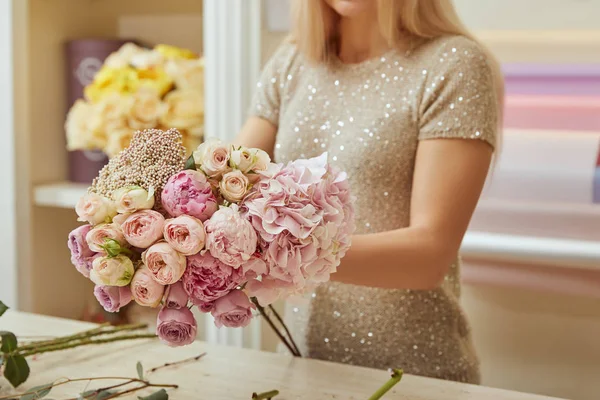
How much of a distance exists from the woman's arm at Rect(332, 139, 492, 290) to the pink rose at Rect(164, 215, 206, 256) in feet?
1.22

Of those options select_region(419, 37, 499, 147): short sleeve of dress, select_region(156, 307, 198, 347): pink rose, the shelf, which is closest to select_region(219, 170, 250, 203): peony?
select_region(156, 307, 198, 347): pink rose

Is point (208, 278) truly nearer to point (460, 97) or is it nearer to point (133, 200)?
point (133, 200)

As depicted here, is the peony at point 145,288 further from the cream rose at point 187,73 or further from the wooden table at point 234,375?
the cream rose at point 187,73

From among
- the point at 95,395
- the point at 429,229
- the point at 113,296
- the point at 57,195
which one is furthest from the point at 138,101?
the point at 113,296

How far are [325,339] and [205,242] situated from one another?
0.59 metres

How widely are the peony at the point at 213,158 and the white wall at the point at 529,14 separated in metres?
0.99

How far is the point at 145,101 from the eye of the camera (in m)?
1.72

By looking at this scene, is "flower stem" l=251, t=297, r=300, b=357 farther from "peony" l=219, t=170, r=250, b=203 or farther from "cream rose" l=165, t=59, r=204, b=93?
"cream rose" l=165, t=59, r=204, b=93

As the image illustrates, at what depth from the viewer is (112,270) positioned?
0.70m

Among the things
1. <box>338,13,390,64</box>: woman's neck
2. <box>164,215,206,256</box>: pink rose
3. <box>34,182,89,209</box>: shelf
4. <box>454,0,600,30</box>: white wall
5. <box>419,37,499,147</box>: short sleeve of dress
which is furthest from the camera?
<box>34,182,89,209</box>: shelf

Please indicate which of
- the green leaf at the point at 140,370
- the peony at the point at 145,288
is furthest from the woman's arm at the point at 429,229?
the peony at the point at 145,288

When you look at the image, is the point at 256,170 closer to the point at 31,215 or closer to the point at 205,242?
the point at 205,242

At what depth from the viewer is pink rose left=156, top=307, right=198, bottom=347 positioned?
73 centimetres

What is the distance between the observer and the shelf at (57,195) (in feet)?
5.98
